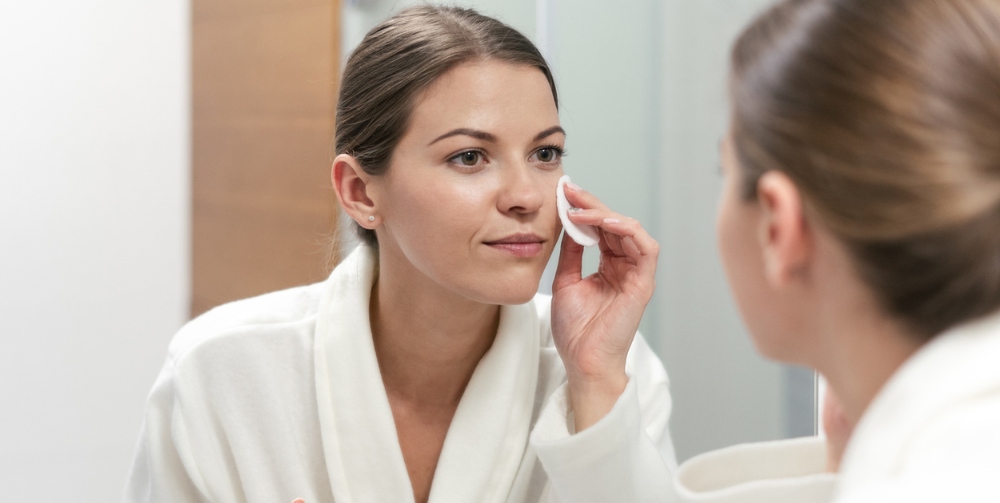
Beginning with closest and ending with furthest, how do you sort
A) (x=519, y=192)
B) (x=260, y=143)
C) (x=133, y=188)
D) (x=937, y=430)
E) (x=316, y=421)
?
(x=937, y=430) < (x=519, y=192) < (x=316, y=421) < (x=260, y=143) < (x=133, y=188)

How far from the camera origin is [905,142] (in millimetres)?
540

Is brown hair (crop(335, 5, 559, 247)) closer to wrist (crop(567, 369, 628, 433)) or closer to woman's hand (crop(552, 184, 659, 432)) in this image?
woman's hand (crop(552, 184, 659, 432))

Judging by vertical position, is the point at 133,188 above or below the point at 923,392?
below

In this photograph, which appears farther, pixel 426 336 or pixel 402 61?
pixel 426 336

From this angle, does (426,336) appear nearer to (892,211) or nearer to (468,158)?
(468,158)

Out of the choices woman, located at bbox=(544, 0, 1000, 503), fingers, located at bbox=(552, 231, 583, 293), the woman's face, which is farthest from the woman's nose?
woman, located at bbox=(544, 0, 1000, 503)

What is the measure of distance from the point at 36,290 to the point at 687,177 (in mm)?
1854

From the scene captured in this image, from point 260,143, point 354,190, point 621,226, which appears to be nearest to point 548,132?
point 621,226

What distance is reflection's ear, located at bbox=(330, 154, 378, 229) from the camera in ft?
3.99

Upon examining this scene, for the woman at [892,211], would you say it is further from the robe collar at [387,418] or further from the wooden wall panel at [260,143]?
the wooden wall panel at [260,143]

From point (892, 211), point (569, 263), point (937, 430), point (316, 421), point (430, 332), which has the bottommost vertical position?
point (316, 421)

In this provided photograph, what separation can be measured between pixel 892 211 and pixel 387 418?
2.57 ft

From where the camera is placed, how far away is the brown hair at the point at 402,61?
1136 mm

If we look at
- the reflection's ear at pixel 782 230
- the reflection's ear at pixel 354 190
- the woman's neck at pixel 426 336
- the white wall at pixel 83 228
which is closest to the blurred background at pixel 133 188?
the white wall at pixel 83 228
